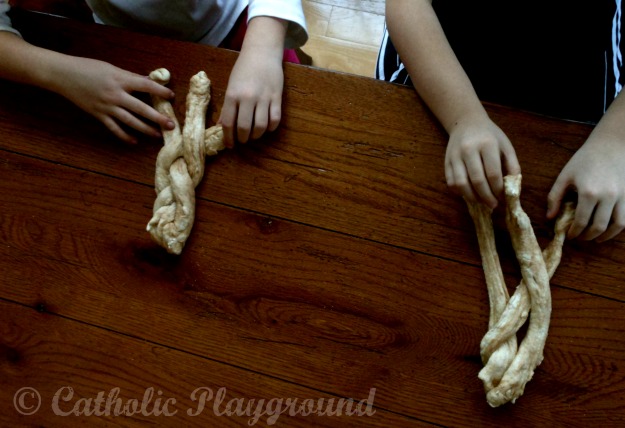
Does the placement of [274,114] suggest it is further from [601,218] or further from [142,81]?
[601,218]

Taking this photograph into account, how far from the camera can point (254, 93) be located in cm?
69

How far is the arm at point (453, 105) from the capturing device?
63 cm

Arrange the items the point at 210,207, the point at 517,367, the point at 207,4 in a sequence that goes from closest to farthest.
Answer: the point at 517,367 → the point at 210,207 → the point at 207,4

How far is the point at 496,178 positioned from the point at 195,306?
447 millimetres

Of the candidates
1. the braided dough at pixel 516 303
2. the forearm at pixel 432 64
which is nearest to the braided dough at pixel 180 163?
the forearm at pixel 432 64

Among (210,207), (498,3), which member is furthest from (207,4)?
(498,3)

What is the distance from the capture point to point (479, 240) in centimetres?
65

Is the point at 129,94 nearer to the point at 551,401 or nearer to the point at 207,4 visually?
the point at 207,4

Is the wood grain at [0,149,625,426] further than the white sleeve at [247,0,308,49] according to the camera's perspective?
No

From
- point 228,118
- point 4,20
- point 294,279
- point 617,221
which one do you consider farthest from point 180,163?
point 617,221

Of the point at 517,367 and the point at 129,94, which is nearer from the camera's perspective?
the point at 517,367

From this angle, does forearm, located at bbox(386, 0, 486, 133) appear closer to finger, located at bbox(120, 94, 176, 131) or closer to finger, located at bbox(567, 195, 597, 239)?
finger, located at bbox(567, 195, 597, 239)

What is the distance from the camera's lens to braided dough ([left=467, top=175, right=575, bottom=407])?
59cm

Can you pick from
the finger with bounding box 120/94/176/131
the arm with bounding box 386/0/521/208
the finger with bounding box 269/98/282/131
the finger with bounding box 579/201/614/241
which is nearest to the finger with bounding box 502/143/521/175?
the arm with bounding box 386/0/521/208
